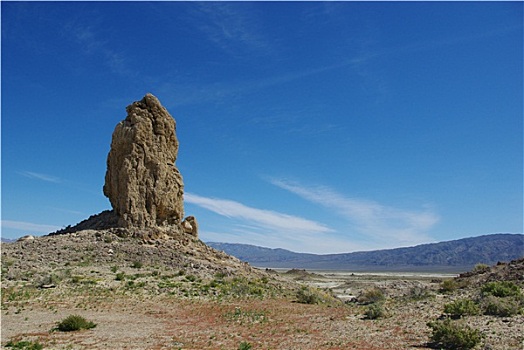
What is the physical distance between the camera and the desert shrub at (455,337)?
1198 cm

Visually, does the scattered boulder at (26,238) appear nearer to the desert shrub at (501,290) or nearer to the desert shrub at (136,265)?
the desert shrub at (136,265)

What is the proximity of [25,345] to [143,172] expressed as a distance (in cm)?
2654

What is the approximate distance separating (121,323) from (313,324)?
7.97 m

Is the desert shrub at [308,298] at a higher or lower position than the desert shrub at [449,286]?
lower

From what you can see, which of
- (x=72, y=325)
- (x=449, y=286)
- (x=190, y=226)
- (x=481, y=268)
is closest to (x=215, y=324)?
(x=72, y=325)

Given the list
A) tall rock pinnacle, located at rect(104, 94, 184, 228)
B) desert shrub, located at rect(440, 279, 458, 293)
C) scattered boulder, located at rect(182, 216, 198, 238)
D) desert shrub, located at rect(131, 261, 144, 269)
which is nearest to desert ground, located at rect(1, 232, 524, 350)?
desert shrub, located at rect(131, 261, 144, 269)

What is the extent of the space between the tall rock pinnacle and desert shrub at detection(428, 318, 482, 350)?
97.4ft

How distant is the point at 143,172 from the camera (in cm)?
3797

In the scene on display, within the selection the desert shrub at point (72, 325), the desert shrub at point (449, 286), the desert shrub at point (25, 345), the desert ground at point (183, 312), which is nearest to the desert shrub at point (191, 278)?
the desert ground at point (183, 312)

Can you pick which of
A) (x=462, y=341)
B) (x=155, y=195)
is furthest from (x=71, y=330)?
(x=155, y=195)

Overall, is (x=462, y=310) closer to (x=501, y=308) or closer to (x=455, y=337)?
(x=501, y=308)

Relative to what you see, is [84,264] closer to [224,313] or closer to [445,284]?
[224,313]

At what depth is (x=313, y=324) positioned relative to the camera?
57.2 feet

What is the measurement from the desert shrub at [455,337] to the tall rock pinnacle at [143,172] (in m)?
A: 29.7
